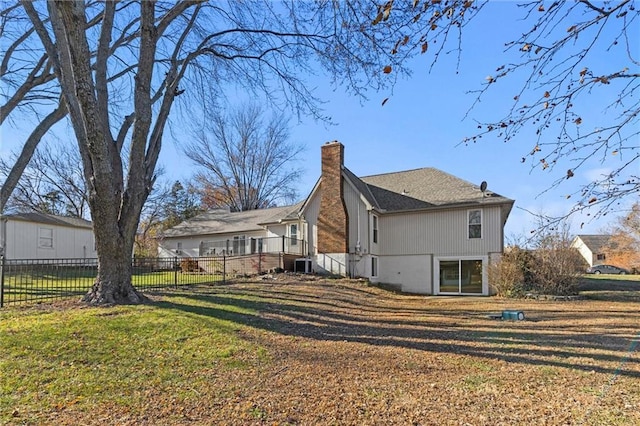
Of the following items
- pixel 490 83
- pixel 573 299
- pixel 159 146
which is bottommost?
pixel 573 299

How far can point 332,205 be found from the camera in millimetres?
19359

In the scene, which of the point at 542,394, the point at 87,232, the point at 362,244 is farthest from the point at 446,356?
the point at 87,232

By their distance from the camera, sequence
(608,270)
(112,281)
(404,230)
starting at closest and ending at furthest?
1. (112,281)
2. (404,230)
3. (608,270)

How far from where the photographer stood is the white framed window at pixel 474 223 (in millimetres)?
17750

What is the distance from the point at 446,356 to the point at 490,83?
4.02m

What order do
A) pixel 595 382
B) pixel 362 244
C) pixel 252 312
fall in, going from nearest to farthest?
pixel 595 382, pixel 252 312, pixel 362 244

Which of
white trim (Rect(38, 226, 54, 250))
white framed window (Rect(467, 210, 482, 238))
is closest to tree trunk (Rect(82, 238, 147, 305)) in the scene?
white framed window (Rect(467, 210, 482, 238))

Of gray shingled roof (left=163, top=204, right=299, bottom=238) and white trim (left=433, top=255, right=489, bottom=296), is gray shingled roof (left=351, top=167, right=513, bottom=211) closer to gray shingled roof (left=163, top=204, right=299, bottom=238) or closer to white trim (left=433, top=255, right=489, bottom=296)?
white trim (left=433, top=255, right=489, bottom=296)

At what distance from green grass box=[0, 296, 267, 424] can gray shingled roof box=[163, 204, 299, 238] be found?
1639 cm

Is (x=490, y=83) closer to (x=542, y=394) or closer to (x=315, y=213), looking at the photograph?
(x=542, y=394)

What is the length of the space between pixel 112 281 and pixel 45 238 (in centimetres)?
1979

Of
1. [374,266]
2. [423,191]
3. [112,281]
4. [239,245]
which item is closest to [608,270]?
[423,191]

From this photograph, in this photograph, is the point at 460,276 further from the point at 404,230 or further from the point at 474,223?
the point at 404,230

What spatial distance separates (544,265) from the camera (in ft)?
47.2
